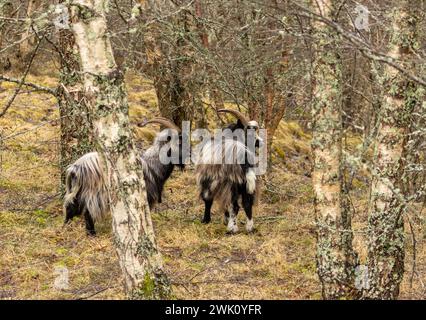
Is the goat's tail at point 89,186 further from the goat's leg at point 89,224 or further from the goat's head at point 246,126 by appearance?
the goat's head at point 246,126

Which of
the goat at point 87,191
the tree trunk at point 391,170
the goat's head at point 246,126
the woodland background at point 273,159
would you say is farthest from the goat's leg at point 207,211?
the tree trunk at point 391,170

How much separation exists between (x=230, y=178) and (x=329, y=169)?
12.8ft

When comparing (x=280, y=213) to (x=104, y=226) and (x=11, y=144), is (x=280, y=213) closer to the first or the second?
(x=104, y=226)

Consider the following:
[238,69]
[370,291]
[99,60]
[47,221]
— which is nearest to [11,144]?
[47,221]

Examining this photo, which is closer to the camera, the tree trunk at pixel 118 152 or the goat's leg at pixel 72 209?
the tree trunk at pixel 118 152

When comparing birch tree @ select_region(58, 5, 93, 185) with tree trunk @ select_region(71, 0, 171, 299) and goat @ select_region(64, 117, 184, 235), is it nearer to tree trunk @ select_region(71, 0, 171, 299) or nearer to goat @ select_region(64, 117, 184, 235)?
goat @ select_region(64, 117, 184, 235)

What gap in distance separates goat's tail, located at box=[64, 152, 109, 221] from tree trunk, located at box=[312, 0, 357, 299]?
3.81 m

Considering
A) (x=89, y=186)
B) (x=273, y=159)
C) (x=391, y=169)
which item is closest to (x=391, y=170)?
(x=391, y=169)

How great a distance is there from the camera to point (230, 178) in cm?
912

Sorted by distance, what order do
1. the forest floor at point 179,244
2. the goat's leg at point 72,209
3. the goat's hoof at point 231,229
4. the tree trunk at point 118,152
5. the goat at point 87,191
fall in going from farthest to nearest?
the goat's hoof at point 231,229 → the goat's leg at point 72,209 → the goat at point 87,191 → the forest floor at point 179,244 → the tree trunk at point 118,152

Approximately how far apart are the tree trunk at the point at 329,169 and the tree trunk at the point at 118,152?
1492mm

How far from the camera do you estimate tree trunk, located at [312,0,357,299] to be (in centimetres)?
524

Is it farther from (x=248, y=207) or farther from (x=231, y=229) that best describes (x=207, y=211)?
(x=248, y=207)

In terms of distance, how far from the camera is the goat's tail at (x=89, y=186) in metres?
8.32
